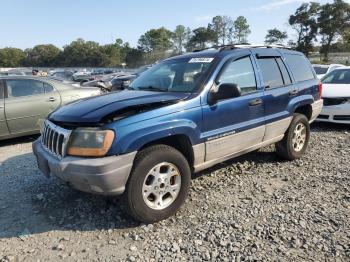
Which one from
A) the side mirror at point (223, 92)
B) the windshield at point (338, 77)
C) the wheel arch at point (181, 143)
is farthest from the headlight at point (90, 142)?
the windshield at point (338, 77)

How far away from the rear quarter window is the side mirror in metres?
1.98

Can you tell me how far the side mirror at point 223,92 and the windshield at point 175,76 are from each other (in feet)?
0.79

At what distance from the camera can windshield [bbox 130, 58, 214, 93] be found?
428 cm

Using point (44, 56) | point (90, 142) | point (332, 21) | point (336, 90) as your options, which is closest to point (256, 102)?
point (90, 142)

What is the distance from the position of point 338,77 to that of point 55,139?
8089 mm

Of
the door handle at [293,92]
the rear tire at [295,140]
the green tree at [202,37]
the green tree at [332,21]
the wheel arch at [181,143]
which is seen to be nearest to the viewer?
the wheel arch at [181,143]

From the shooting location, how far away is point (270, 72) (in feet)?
16.5

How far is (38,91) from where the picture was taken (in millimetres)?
7477

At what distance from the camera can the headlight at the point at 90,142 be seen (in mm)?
3330

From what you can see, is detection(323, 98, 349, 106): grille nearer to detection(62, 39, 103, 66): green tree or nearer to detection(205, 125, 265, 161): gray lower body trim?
detection(205, 125, 265, 161): gray lower body trim

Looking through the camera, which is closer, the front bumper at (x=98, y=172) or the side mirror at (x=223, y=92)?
the front bumper at (x=98, y=172)

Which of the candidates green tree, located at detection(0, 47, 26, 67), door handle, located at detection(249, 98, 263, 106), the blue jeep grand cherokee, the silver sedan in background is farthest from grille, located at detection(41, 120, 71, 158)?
green tree, located at detection(0, 47, 26, 67)

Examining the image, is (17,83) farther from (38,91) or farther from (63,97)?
(63,97)

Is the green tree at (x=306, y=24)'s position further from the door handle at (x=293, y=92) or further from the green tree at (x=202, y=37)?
the door handle at (x=293, y=92)
